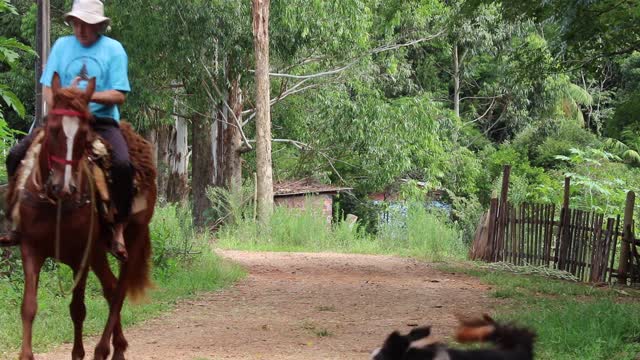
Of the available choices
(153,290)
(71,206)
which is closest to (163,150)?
(153,290)

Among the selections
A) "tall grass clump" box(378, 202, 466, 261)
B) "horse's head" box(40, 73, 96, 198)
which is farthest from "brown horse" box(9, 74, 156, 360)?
"tall grass clump" box(378, 202, 466, 261)

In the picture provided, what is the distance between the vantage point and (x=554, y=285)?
17.2 meters

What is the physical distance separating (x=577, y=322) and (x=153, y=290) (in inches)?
191

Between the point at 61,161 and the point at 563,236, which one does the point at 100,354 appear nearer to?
the point at 61,161

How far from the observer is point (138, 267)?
343 inches

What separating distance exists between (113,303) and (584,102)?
4204 cm

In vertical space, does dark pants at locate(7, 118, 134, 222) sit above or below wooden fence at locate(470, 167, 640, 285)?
above

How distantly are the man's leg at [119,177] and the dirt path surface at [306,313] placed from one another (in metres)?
1.62

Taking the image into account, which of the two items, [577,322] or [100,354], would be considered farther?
[577,322]

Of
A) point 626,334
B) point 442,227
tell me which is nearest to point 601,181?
point 442,227

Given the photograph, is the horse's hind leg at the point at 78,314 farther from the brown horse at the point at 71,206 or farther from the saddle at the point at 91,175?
the saddle at the point at 91,175

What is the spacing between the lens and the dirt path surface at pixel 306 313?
9875 millimetres

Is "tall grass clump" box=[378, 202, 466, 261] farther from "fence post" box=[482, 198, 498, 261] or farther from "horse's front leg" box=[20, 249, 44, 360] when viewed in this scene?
"horse's front leg" box=[20, 249, 44, 360]

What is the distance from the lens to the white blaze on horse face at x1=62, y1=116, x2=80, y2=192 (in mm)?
7102
